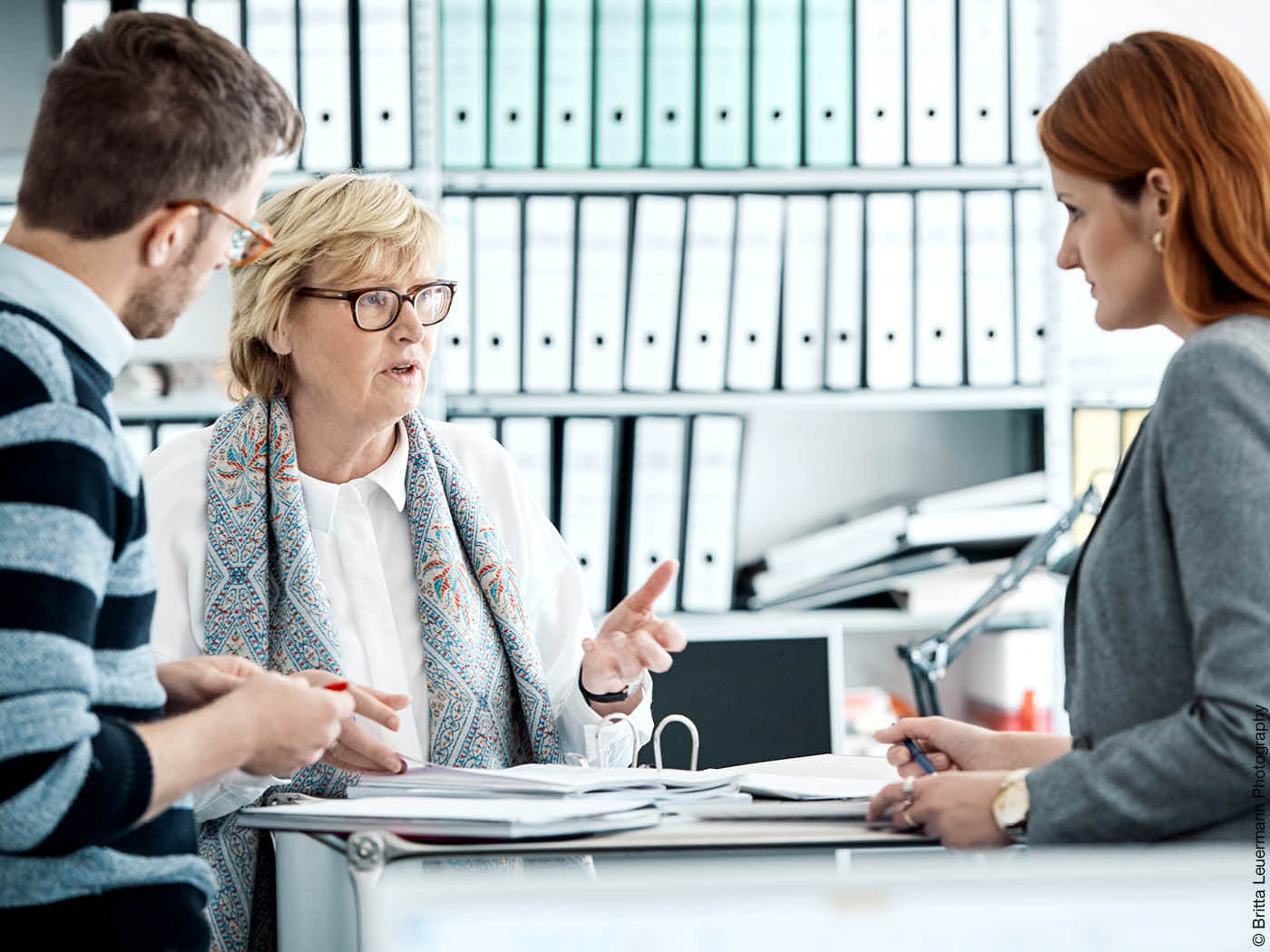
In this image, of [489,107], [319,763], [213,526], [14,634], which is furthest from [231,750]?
[489,107]

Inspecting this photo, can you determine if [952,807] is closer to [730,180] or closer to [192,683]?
[192,683]

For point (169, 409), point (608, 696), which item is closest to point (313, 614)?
point (608, 696)

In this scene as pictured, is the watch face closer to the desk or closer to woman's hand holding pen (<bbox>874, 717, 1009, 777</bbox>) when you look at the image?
the desk

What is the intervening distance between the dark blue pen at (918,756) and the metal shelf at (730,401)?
1.18 metres

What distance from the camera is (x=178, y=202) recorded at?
96 centimetres

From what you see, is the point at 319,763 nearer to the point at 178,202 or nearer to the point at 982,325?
the point at 178,202

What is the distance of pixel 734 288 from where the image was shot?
7.77ft

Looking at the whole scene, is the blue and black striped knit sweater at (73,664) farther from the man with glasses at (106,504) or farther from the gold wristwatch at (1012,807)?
the gold wristwatch at (1012,807)

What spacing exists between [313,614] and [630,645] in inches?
14.1

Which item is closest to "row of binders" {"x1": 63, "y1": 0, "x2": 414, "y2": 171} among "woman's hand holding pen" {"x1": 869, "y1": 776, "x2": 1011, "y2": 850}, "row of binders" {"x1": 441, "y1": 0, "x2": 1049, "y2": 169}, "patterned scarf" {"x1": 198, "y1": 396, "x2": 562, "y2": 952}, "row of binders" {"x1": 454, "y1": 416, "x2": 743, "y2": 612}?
"row of binders" {"x1": 441, "y1": 0, "x2": 1049, "y2": 169}

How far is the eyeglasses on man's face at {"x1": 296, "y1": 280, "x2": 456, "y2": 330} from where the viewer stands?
1567 millimetres

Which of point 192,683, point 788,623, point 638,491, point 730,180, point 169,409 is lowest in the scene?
point 788,623

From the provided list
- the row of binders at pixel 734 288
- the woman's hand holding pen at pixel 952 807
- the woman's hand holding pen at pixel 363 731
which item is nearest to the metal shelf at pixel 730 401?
the row of binders at pixel 734 288

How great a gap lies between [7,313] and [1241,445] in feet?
2.82
